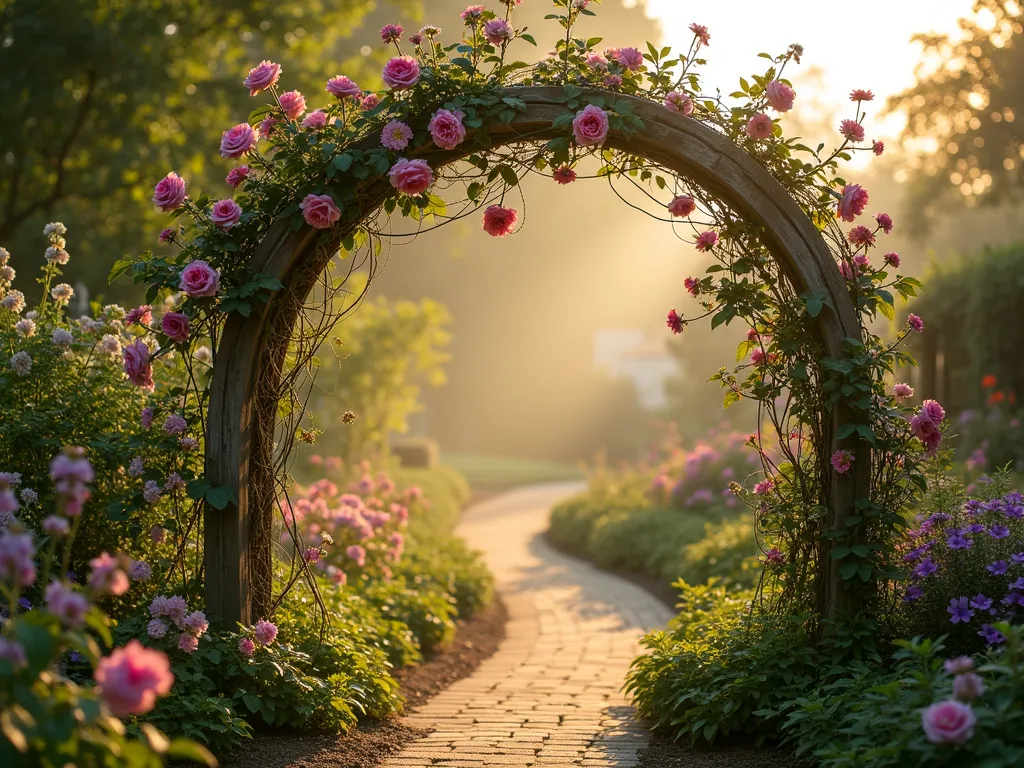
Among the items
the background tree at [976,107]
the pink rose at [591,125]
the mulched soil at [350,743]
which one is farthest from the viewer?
the background tree at [976,107]

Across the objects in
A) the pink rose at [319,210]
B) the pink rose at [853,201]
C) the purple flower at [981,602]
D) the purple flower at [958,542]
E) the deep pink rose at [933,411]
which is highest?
the pink rose at [319,210]

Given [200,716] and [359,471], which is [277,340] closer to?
[200,716]

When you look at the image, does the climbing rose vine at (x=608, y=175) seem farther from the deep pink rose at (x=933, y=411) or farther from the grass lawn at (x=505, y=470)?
the grass lawn at (x=505, y=470)

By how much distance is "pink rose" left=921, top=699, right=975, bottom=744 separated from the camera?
236 cm

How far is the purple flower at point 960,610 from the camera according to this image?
149 inches

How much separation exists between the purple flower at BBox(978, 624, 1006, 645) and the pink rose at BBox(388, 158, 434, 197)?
8.62 feet

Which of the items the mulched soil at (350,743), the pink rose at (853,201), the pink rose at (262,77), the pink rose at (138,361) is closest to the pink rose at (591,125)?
the pink rose at (853,201)

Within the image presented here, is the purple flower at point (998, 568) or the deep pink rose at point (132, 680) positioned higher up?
the deep pink rose at point (132, 680)

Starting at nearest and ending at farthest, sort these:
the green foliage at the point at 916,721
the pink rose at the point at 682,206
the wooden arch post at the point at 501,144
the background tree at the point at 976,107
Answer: the green foliage at the point at 916,721
the wooden arch post at the point at 501,144
the pink rose at the point at 682,206
the background tree at the point at 976,107

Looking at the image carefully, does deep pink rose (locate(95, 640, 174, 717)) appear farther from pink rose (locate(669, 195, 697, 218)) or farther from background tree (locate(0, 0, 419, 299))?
background tree (locate(0, 0, 419, 299))

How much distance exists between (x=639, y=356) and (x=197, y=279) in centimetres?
4073

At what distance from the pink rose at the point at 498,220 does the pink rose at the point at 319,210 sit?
0.71 meters

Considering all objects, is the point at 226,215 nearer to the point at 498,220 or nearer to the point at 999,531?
the point at 498,220

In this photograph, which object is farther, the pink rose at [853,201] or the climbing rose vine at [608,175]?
the pink rose at [853,201]
